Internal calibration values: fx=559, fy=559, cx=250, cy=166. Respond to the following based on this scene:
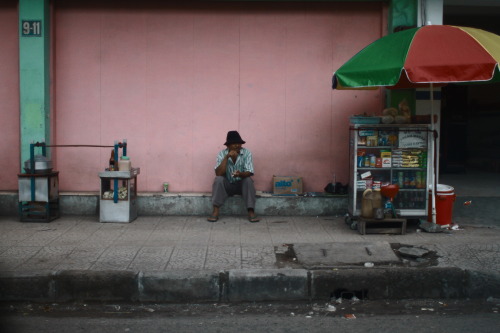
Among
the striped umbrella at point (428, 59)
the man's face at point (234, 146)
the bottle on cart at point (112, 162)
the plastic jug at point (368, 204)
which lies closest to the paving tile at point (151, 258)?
the bottle on cart at point (112, 162)

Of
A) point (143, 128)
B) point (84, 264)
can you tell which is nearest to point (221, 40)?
point (143, 128)

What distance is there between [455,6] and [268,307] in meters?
6.32

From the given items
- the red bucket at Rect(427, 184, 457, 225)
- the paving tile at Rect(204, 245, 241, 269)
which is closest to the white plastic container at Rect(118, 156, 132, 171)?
the paving tile at Rect(204, 245, 241, 269)

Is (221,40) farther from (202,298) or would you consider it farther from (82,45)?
(202,298)

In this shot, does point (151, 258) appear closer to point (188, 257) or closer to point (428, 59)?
point (188, 257)

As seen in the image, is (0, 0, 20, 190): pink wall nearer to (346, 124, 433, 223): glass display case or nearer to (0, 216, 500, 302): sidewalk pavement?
(0, 216, 500, 302): sidewalk pavement

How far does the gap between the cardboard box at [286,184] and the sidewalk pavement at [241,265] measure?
1.27 m

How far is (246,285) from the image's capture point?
560 centimetres

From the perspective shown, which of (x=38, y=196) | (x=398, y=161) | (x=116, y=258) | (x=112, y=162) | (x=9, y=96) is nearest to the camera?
(x=116, y=258)

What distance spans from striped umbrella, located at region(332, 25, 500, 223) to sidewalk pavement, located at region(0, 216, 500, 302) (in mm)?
1973

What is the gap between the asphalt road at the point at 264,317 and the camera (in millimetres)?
4820

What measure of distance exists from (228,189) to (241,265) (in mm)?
2560

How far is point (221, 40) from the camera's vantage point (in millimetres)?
8719

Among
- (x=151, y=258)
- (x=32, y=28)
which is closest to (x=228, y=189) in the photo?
(x=151, y=258)
